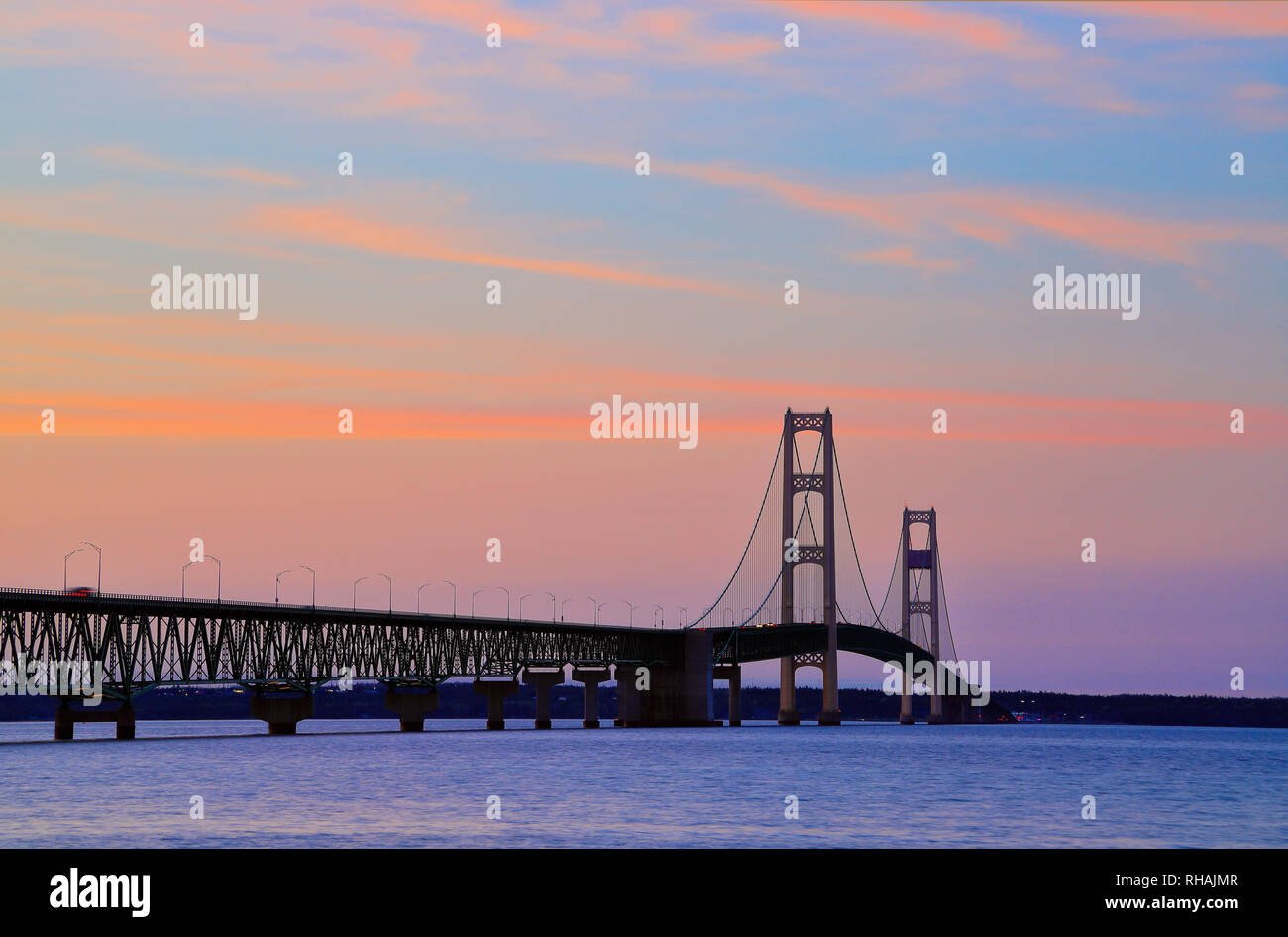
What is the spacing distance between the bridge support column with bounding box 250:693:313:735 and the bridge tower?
52476 millimetres

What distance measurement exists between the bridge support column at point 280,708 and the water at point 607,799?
3637cm

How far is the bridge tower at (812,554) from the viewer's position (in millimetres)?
168625

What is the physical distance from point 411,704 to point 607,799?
108m

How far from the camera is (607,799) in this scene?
59094 mm

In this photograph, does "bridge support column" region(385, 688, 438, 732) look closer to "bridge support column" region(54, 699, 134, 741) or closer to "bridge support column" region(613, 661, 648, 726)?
"bridge support column" region(613, 661, 648, 726)

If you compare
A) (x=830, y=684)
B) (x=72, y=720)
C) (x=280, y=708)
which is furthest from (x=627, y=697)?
(x=72, y=720)

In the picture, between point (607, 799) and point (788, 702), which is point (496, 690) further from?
point (607, 799)

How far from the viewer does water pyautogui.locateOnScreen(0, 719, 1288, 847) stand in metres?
44.2

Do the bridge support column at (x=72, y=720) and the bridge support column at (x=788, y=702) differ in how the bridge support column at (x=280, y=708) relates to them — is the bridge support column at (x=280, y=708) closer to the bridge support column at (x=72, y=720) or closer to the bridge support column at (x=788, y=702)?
the bridge support column at (x=72, y=720)

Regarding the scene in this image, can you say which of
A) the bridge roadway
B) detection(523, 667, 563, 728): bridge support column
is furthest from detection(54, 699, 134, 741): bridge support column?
detection(523, 667, 563, 728): bridge support column
